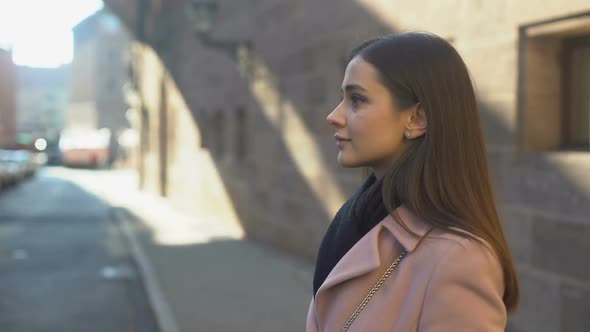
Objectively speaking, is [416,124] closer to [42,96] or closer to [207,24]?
[207,24]

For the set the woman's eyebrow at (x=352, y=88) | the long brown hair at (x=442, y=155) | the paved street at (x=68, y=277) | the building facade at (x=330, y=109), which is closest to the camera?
the long brown hair at (x=442, y=155)

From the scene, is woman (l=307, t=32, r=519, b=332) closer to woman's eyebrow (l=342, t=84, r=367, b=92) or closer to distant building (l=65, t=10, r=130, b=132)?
woman's eyebrow (l=342, t=84, r=367, b=92)

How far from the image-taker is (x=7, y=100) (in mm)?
58438

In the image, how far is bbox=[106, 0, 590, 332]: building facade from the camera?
518cm

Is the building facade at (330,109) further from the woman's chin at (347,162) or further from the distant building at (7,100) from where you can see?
the distant building at (7,100)

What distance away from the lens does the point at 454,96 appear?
1.51 meters

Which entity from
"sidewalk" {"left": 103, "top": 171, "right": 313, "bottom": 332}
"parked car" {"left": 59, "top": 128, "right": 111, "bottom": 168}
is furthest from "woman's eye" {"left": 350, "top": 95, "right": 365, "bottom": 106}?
"parked car" {"left": 59, "top": 128, "right": 111, "bottom": 168}

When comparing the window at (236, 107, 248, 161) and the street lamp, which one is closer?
the street lamp

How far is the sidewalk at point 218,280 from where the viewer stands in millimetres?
6668

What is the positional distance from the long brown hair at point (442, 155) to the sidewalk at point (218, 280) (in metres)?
4.83

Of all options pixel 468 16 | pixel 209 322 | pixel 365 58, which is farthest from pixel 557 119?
pixel 365 58

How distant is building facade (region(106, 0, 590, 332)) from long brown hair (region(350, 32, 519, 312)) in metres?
3.68

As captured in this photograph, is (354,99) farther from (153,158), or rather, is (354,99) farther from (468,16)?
(153,158)

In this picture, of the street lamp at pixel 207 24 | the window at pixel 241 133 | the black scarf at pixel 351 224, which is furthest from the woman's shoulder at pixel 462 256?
the window at pixel 241 133
